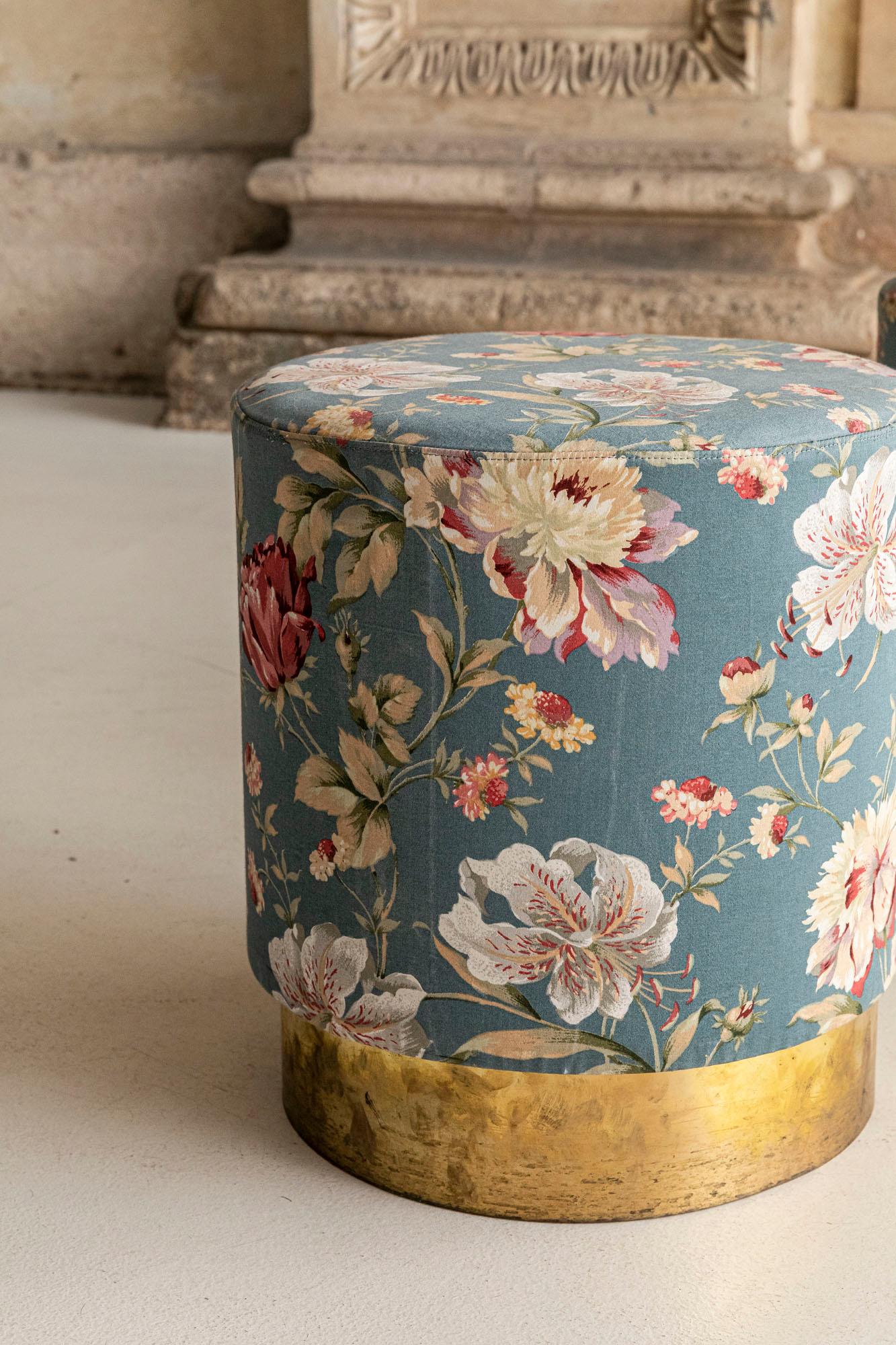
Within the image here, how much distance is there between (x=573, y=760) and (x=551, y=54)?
390 centimetres

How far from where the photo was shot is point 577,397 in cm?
129

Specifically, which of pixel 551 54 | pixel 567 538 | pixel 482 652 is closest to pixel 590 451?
pixel 567 538

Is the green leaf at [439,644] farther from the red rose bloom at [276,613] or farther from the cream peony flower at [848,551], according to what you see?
the cream peony flower at [848,551]

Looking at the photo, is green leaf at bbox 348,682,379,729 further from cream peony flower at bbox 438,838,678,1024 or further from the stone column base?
the stone column base

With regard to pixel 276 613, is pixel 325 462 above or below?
above

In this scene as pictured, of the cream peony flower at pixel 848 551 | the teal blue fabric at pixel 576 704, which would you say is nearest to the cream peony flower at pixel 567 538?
the teal blue fabric at pixel 576 704

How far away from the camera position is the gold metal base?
4.31 ft

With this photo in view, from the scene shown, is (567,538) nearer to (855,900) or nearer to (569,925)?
(569,925)

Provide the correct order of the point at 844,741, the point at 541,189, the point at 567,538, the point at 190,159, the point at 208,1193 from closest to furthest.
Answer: the point at 567,538 < the point at 844,741 < the point at 208,1193 < the point at 541,189 < the point at 190,159

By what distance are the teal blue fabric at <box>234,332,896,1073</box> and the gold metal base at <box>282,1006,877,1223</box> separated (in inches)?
2.0

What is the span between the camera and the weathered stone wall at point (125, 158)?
528 cm

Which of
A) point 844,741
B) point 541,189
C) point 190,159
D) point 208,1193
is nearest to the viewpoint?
point 844,741

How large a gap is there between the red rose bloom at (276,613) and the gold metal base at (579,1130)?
33 centimetres

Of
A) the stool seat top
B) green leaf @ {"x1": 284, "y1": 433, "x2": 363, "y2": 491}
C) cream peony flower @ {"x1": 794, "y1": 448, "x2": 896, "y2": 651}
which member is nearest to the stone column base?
the stool seat top
